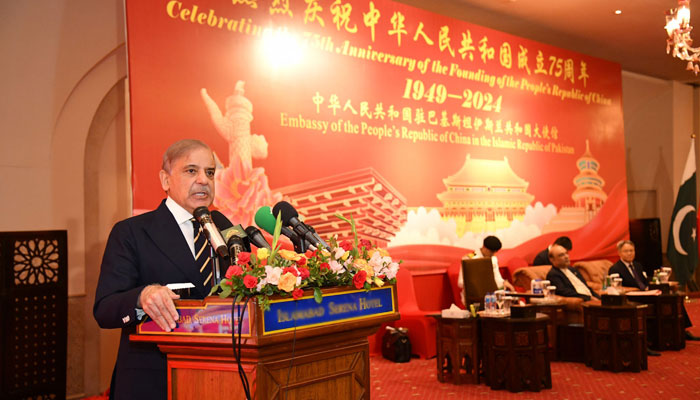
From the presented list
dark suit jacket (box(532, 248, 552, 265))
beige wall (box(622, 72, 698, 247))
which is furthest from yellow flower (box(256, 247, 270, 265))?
beige wall (box(622, 72, 698, 247))

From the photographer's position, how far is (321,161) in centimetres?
681

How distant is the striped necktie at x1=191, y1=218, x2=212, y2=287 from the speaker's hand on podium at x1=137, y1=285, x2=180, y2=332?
1.11ft

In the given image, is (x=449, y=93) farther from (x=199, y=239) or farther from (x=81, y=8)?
(x=199, y=239)

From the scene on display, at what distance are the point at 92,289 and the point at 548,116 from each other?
683cm

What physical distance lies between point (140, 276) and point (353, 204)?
16.7 ft

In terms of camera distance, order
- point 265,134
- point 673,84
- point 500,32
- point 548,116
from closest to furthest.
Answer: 1. point 265,134
2. point 500,32
3. point 548,116
4. point 673,84

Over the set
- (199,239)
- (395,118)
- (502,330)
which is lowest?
(502,330)

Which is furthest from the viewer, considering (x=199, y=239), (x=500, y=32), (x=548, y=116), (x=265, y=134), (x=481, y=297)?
(x=548, y=116)

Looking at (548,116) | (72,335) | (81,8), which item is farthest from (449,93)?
(72,335)

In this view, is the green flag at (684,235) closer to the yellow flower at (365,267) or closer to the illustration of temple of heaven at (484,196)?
the illustration of temple of heaven at (484,196)

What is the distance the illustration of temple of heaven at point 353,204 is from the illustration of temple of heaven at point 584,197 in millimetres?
3442

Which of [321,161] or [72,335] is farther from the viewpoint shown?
[321,161]

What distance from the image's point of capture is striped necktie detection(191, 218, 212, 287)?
6.78 feet

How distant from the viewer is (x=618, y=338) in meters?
6.41
